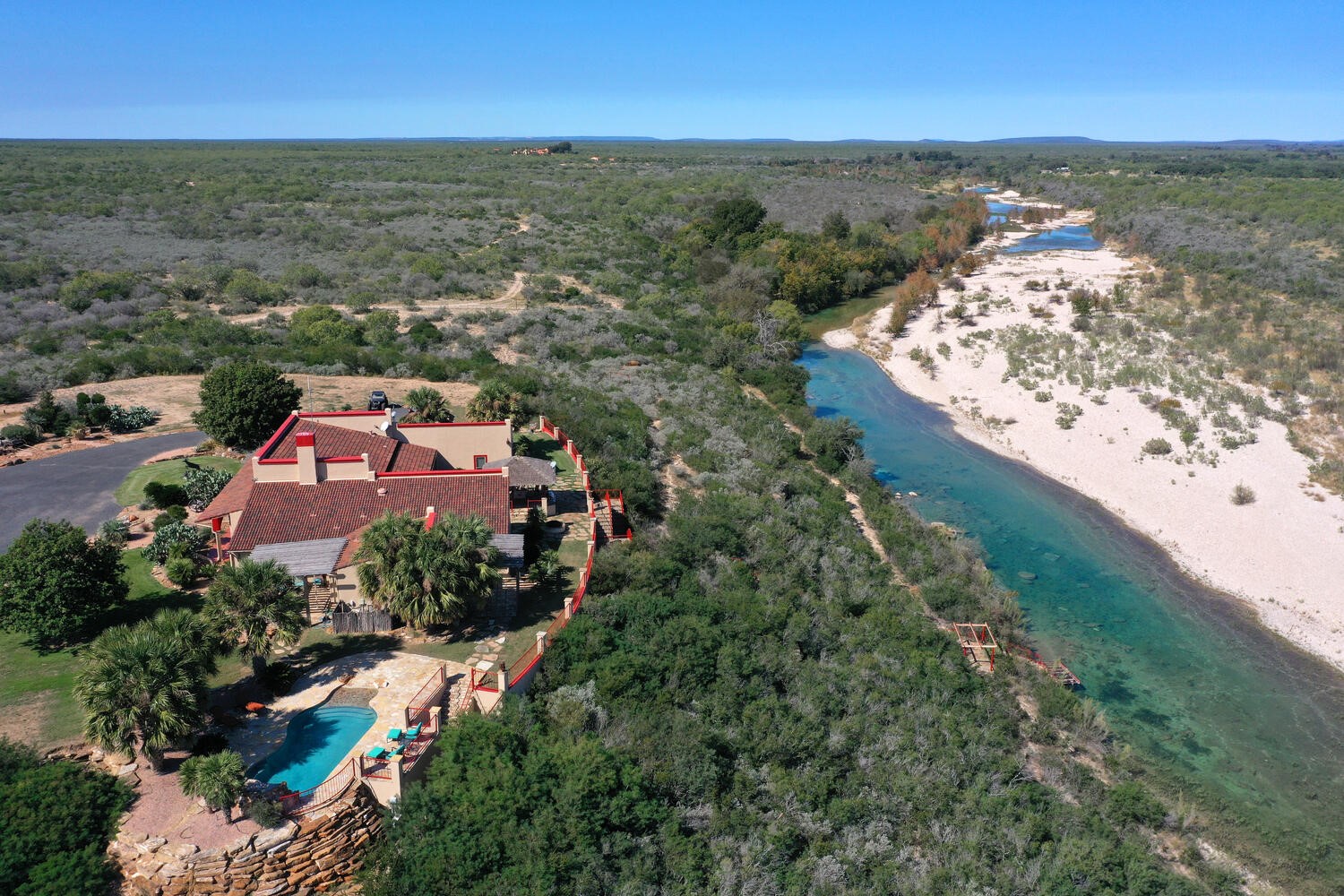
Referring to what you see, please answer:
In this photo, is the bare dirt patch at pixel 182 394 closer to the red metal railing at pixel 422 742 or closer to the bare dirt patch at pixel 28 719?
the bare dirt patch at pixel 28 719

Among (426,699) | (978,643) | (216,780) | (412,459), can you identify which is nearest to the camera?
(216,780)

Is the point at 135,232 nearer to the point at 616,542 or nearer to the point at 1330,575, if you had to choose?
the point at 616,542

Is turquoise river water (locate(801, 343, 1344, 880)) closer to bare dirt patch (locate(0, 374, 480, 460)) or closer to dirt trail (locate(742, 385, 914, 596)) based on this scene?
dirt trail (locate(742, 385, 914, 596))

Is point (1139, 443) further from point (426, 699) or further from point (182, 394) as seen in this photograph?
point (182, 394)

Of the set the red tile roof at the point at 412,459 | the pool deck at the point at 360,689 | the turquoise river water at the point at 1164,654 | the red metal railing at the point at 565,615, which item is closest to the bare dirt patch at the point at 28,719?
the pool deck at the point at 360,689

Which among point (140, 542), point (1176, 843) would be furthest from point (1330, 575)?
point (140, 542)

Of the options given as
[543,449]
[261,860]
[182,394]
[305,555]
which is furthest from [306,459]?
[182,394]
